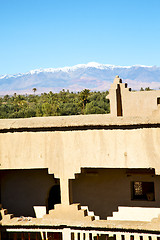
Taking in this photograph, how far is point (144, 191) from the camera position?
456 inches

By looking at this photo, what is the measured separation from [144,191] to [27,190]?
396 centimetres

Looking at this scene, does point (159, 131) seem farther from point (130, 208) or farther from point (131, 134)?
point (130, 208)

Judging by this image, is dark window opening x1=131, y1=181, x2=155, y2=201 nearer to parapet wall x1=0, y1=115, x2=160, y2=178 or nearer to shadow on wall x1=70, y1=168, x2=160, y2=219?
shadow on wall x1=70, y1=168, x2=160, y2=219

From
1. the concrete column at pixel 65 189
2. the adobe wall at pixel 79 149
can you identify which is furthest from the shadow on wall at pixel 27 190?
the adobe wall at pixel 79 149

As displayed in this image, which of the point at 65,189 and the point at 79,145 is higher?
the point at 79,145

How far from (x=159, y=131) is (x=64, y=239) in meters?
2.88

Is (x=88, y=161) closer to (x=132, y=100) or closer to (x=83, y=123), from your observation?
(x=83, y=123)

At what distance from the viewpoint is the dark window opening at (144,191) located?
29.6 feet

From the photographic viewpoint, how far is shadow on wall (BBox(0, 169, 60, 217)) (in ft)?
31.5

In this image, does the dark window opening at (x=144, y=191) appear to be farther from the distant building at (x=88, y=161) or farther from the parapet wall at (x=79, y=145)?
the parapet wall at (x=79, y=145)

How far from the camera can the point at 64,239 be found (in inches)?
285

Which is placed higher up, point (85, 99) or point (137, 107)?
point (85, 99)

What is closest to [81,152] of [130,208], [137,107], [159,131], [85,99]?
[159,131]

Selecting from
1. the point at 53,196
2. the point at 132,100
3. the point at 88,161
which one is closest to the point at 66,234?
the point at 88,161
